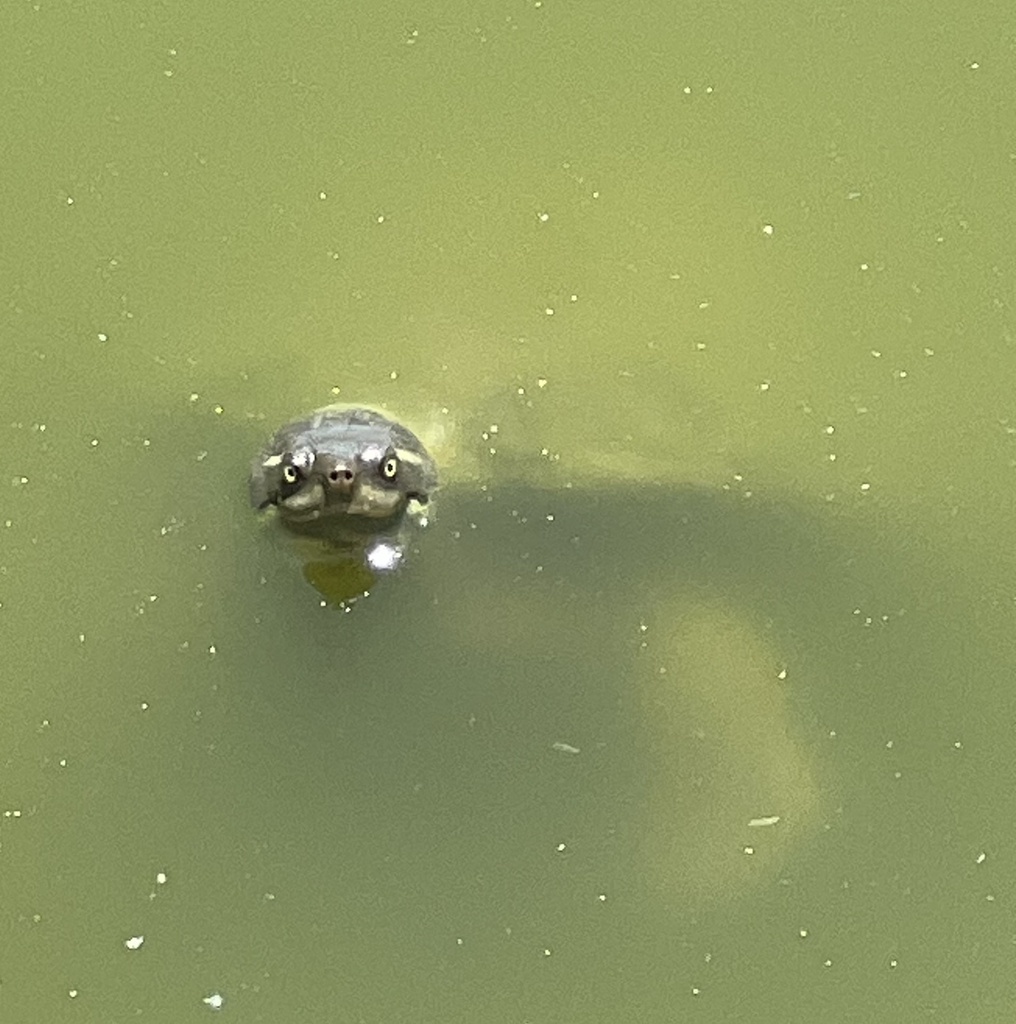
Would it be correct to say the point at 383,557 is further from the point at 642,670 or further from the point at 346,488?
the point at 642,670

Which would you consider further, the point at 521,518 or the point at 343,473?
the point at 521,518

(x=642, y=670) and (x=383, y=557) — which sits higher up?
(x=383, y=557)

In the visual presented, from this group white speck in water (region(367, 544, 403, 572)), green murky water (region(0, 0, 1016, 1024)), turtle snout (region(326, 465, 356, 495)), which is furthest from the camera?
white speck in water (region(367, 544, 403, 572))

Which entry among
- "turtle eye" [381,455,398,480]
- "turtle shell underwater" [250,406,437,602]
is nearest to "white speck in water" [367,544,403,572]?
"turtle shell underwater" [250,406,437,602]

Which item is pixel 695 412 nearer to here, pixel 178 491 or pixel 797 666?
pixel 797 666

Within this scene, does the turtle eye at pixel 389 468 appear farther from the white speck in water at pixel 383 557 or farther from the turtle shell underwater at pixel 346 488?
the white speck in water at pixel 383 557

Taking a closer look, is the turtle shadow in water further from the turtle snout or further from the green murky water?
the turtle snout

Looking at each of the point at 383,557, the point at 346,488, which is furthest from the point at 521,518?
the point at 346,488
